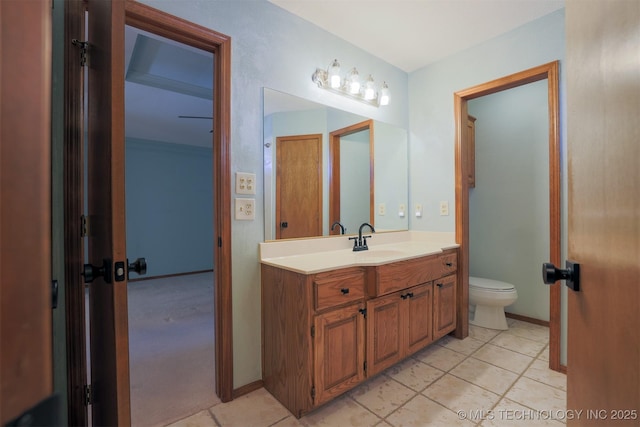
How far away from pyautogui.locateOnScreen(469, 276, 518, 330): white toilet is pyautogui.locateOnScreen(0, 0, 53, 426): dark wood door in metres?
2.94

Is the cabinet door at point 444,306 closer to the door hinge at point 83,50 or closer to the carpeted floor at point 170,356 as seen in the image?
the carpeted floor at point 170,356

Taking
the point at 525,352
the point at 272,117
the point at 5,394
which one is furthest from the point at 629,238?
the point at 525,352

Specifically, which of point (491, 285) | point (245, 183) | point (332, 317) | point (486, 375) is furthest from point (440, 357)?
point (245, 183)

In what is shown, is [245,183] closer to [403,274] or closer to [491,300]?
[403,274]

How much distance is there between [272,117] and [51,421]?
174cm

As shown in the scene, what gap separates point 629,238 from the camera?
0.42 metres

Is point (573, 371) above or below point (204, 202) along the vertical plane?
below

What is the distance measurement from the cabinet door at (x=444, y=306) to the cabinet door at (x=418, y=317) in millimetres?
71

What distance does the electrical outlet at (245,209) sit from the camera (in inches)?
64.2

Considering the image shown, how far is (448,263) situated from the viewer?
2225 mm

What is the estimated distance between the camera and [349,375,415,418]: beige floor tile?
4.96ft

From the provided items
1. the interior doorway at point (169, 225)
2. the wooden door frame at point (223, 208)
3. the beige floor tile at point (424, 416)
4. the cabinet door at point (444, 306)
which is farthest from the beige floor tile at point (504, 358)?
the interior doorway at point (169, 225)

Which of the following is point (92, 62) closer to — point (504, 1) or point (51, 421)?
point (51, 421)

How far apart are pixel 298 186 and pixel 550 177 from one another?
1.81m
